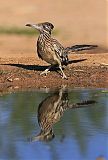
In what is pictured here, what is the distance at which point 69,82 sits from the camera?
12.0 meters

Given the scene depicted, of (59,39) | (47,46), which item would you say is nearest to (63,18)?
(59,39)

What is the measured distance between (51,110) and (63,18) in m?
12.1

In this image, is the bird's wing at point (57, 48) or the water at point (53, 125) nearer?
the water at point (53, 125)

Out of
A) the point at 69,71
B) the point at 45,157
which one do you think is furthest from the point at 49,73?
the point at 45,157

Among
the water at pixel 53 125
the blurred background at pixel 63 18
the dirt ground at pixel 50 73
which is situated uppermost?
the blurred background at pixel 63 18

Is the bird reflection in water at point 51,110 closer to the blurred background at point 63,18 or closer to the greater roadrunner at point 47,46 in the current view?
the greater roadrunner at point 47,46

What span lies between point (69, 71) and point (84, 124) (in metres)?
3.60

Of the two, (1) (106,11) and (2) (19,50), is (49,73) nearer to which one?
(2) (19,50)

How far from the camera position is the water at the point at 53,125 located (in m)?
7.85

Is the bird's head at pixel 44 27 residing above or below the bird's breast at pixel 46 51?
above

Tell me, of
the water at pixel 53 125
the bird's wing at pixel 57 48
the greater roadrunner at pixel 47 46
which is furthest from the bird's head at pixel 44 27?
the water at pixel 53 125

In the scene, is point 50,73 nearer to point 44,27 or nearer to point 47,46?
point 47,46

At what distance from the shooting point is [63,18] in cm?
2172

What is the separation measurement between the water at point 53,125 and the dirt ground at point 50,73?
558 mm
